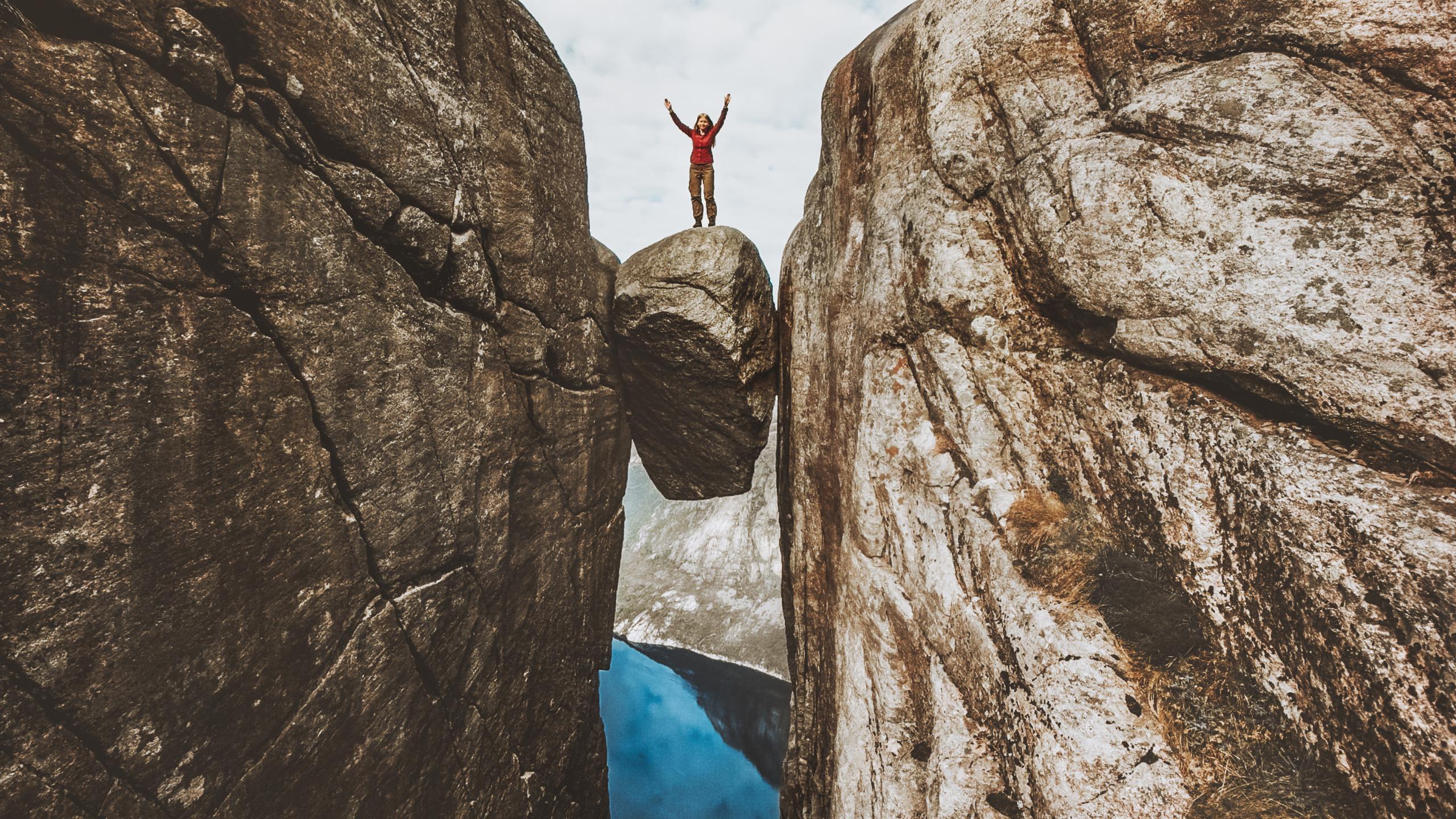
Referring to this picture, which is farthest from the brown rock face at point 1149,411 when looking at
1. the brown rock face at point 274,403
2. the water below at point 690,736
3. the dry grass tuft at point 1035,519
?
the water below at point 690,736

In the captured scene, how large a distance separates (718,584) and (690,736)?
13775 mm

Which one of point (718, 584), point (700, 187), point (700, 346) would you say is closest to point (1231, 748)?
point (700, 346)

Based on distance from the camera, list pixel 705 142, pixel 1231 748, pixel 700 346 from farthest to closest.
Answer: pixel 705 142 < pixel 700 346 < pixel 1231 748

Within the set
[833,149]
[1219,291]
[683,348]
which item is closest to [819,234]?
[833,149]

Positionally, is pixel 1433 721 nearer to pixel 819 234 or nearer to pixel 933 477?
pixel 933 477

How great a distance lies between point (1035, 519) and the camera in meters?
4.41

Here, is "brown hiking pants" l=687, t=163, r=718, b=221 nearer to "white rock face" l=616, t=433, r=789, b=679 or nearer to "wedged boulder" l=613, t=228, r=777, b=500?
"wedged boulder" l=613, t=228, r=777, b=500

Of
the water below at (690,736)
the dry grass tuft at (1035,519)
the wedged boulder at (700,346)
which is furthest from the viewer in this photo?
the water below at (690,736)

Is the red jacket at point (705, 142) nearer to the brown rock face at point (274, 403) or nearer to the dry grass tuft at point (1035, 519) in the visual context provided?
the brown rock face at point (274, 403)

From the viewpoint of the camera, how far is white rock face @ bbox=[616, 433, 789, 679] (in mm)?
32438

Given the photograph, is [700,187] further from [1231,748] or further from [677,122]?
[1231,748]

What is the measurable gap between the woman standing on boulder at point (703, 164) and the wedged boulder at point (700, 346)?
157 cm

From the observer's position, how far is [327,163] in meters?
4.70

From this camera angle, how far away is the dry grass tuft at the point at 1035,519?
14.1ft
